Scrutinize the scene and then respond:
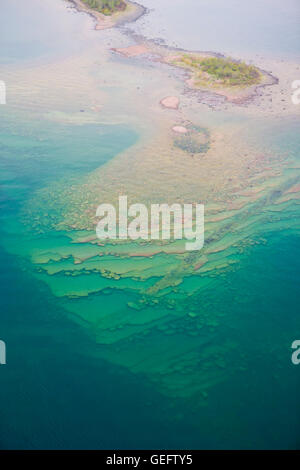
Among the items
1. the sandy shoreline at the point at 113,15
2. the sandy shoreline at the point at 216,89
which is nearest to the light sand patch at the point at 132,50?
the sandy shoreline at the point at 216,89

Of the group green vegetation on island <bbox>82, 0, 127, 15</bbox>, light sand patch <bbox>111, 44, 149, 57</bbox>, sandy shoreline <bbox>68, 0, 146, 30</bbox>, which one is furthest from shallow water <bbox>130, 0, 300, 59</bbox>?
green vegetation on island <bbox>82, 0, 127, 15</bbox>

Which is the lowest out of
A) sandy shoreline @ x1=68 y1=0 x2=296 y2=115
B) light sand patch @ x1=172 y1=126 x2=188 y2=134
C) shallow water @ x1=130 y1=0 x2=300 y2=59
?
light sand patch @ x1=172 y1=126 x2=188 y2=134

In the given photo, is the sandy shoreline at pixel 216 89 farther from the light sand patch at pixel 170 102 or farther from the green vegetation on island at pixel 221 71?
the light sand patch at pixel 170 102

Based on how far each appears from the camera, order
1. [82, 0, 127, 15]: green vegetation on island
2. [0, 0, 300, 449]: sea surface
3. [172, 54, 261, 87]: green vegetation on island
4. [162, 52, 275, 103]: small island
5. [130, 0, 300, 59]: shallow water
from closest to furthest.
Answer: [0, 0, 300, 449]: sea surface → [162, 52, 275, 103]: small island → [172, 54, 261, 87]: green vegetation on island → [130, 0, 300, 59]: shallow water → [82, 0, 127, 15]: green vegetation on island

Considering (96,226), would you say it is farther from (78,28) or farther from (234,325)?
(78,28)

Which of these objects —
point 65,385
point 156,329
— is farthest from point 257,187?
point 65,385

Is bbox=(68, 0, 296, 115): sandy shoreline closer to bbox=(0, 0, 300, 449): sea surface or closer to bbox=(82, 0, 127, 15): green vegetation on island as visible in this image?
bbox=(82, 0, 127, 15): green vegetation on island

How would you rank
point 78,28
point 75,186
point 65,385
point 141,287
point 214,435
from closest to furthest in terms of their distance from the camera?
1. point 214,435
2. point 65,385
3. point 141,287
4. point 75,186
5. point 78,28
